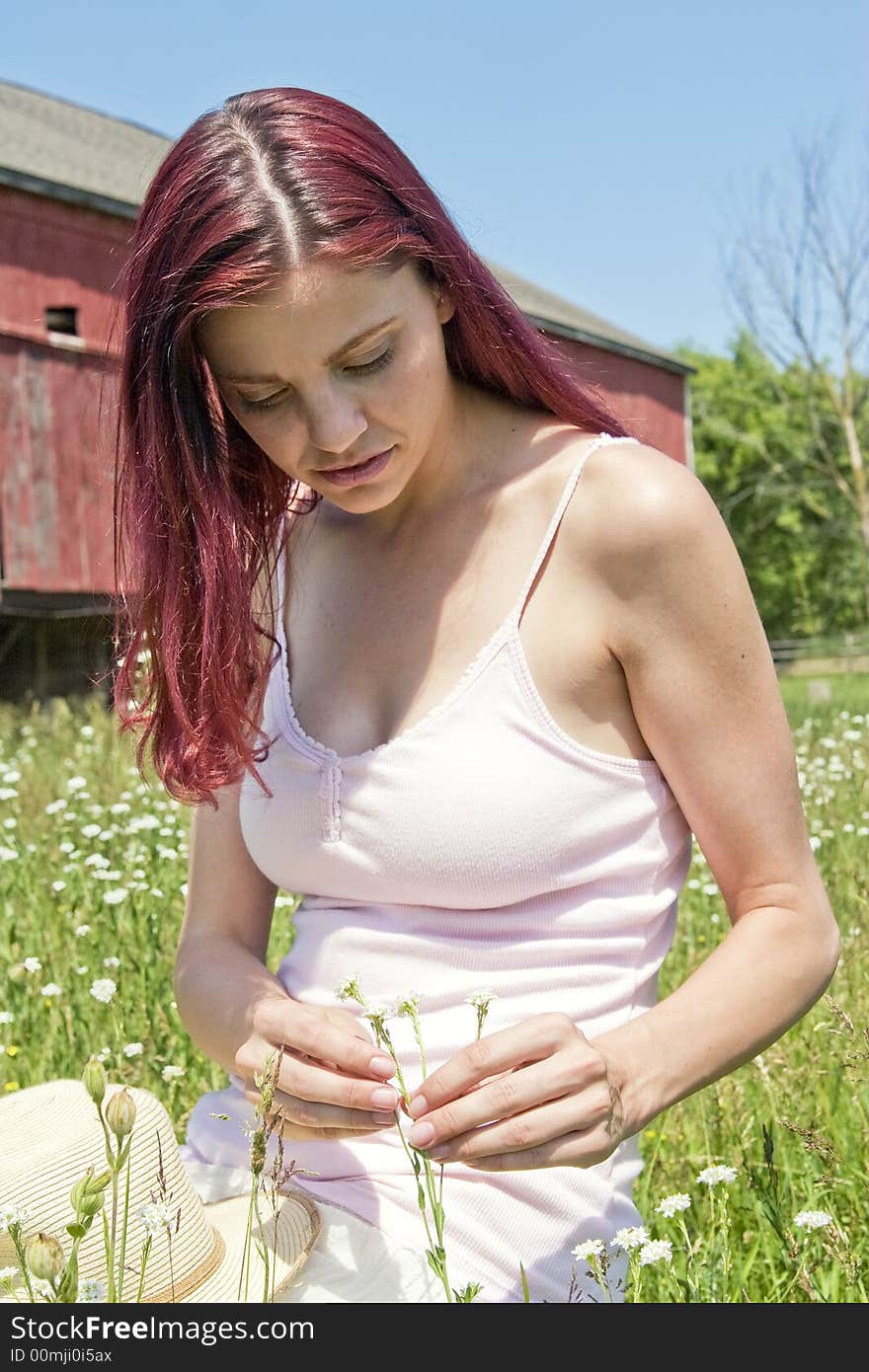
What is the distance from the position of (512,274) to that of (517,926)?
28.9 metres

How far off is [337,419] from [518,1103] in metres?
0.94

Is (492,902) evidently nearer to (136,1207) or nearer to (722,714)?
(722,714)

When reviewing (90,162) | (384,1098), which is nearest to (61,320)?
(90,162)

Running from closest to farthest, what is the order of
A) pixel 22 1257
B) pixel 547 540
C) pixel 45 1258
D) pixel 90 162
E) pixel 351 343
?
pixel 45 1258
pixel 22 1257
pixel 351 343
pixel 547 540
pixel 90 162

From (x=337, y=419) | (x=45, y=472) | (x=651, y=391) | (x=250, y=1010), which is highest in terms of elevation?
(x=337, y=419)

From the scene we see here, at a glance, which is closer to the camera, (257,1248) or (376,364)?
(257,1248)

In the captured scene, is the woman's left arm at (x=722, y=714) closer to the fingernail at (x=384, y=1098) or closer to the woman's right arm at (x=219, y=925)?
the fingernail at (x=384, y=1098)

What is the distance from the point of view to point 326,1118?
168cm

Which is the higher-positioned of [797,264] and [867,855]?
[797,264]

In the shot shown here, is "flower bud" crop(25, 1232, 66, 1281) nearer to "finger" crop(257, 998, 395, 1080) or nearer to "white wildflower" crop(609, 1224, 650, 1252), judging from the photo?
"finger" crop(257, 998, 395, 1080)

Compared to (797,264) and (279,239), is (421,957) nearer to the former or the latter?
(279,239)
